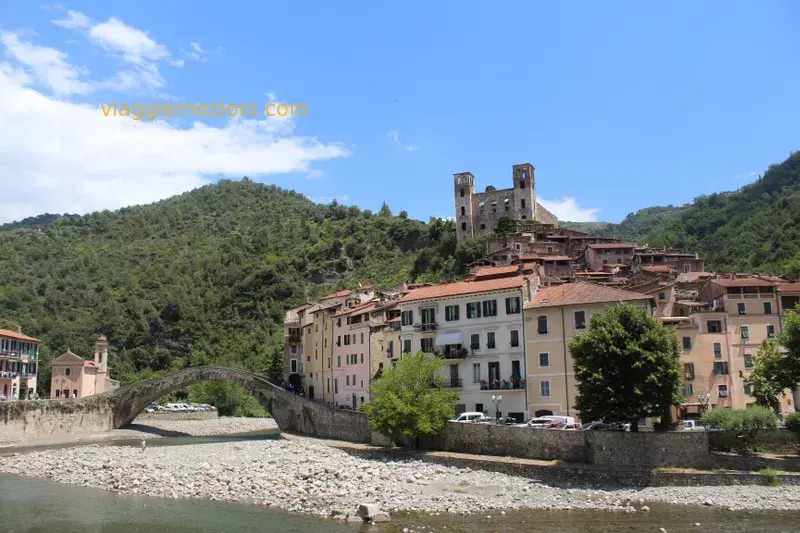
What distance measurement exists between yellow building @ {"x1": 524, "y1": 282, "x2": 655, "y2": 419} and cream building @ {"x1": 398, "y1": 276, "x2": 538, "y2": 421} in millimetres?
700

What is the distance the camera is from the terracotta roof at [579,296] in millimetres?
39125

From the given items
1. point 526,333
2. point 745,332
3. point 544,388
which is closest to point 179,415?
point 526,333

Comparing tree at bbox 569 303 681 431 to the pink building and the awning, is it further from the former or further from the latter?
the pink building

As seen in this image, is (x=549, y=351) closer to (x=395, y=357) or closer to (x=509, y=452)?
(x=509, y=452)

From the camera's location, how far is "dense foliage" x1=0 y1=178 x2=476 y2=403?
104m

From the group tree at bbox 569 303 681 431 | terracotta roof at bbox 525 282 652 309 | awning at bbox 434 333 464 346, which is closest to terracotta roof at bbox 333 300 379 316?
awning at bbox 434 333 464 346

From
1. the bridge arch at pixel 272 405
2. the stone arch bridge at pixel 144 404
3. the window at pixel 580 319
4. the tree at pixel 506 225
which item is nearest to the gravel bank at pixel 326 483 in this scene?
the bridge arch at pixel 272 405

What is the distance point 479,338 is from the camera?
43500 millimetres

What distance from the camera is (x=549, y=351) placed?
132 feet

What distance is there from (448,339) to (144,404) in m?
39.6

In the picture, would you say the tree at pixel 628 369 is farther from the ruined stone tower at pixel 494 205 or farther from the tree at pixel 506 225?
the ruined stone tower at pixel 494 205

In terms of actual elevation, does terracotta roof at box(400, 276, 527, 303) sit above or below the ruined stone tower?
below

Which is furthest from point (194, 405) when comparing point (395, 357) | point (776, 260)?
point (776, 260)

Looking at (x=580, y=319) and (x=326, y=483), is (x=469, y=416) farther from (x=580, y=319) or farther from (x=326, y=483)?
(x=326, y=483)
